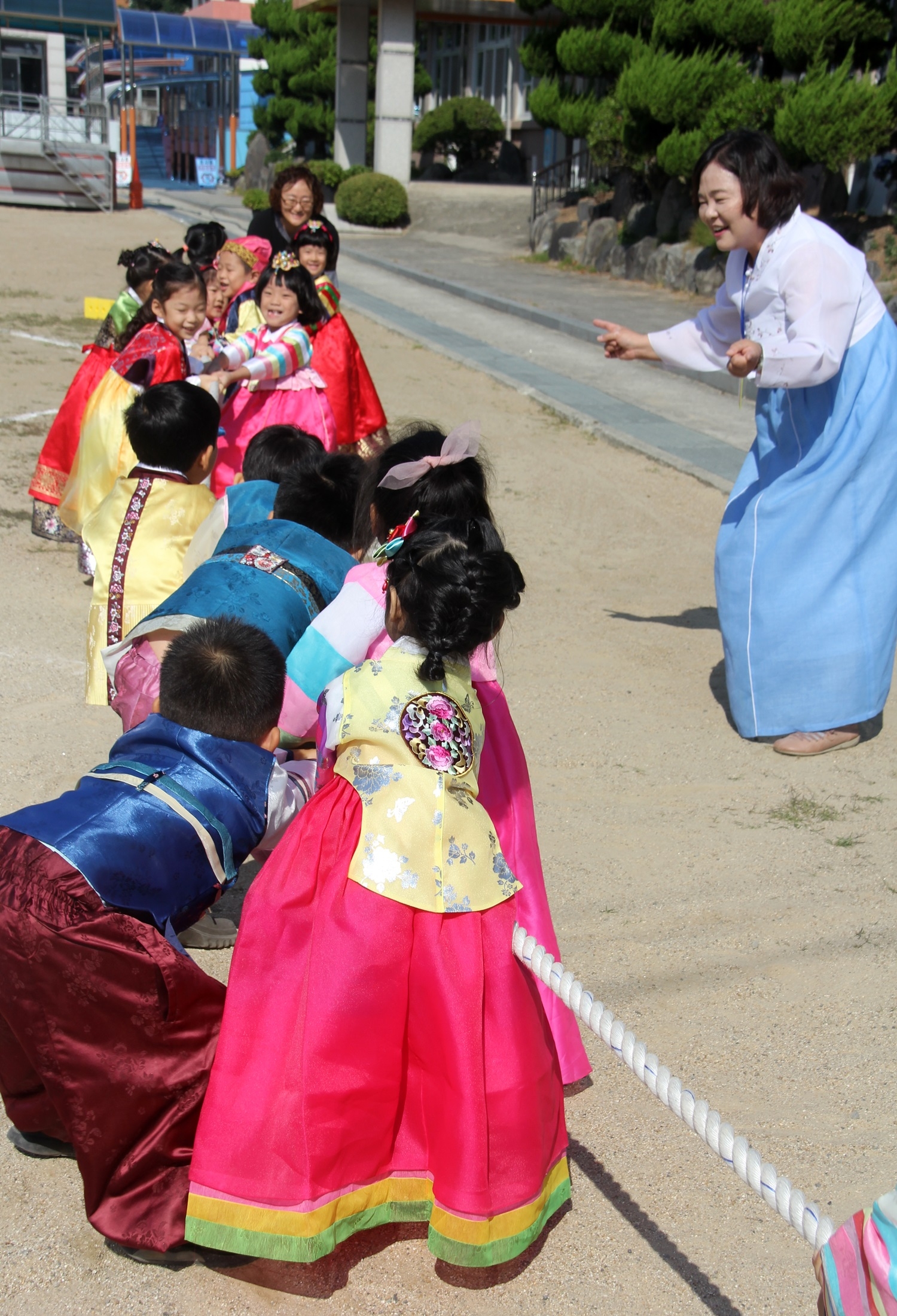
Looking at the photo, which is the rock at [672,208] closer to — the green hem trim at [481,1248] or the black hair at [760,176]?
the black hair at [760,176]

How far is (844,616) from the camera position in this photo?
385 centimetres

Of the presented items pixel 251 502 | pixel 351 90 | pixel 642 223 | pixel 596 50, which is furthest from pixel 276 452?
pixel 351 90

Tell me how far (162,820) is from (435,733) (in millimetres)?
480

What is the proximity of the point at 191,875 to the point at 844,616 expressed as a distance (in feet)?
8.33

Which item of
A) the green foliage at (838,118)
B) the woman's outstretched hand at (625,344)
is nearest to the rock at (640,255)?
the green foliage at (838,118)

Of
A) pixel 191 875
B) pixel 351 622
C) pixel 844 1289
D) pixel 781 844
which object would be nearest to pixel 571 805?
pixel 781 844

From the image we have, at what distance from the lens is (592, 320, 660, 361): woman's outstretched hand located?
3879 millimetres

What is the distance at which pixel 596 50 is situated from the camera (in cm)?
1708

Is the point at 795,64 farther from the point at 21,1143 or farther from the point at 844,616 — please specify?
the point at 21,1143

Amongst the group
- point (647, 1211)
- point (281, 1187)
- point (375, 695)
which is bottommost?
point (647, 1211)

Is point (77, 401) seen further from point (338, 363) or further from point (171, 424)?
point (171, 424)

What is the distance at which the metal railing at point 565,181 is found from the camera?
65.7 feet

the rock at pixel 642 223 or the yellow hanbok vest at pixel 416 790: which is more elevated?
the rock at pixel 642 223

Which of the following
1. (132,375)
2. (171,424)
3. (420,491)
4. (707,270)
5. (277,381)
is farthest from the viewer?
(707,270)
